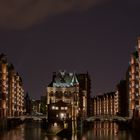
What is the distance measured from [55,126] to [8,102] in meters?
71.3

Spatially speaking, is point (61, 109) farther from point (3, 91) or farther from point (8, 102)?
point (8, 102)

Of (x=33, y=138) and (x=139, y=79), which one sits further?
(x=139, y=79)

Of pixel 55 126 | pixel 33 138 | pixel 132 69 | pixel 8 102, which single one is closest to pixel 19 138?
pixel 33 138

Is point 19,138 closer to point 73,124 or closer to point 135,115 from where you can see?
point 73,124

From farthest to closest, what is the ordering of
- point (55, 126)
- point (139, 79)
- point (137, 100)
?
point (137, 100)
point (139, 79)
point (55, 126)

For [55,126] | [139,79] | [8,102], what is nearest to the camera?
[55,126]

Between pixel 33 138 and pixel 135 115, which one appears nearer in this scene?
pixel 33 138

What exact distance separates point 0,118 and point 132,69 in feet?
155

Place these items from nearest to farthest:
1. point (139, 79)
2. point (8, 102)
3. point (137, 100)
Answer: point (139, 79) < point (137, 100) < point (8, 102)

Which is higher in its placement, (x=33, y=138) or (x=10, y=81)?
(x=10, y=81)

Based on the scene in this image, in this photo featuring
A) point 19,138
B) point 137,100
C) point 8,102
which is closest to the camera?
point 19,138

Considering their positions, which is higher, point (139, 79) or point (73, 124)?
point (139, 79)

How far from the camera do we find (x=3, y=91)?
168 metres

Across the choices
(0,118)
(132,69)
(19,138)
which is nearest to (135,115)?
(132,69)
